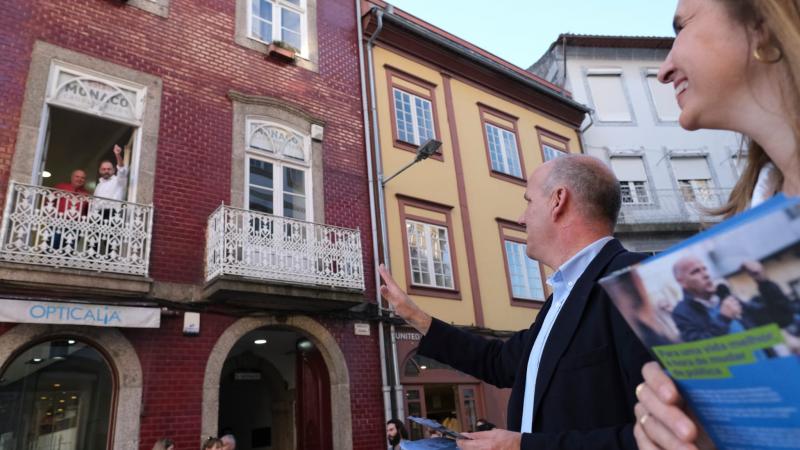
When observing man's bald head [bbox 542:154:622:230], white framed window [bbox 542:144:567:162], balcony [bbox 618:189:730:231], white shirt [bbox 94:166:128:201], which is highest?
white framed window [bbox 542:144:567:162]

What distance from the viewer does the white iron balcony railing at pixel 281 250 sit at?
30.0 ft

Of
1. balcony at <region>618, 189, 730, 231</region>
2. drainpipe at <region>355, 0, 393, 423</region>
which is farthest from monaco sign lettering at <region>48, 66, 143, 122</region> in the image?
balcony at <region>618, 189, 730, 231</region>

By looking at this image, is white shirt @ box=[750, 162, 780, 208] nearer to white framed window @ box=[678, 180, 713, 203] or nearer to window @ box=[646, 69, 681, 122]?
white framed window @ box=[678, 180, 713, 203]

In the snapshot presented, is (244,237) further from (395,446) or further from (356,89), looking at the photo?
(356,89)

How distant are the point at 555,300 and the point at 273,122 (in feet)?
33.0

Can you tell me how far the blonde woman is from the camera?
93 cm

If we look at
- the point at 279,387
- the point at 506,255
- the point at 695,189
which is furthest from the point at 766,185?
the point at 695,189

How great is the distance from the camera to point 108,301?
813 cm

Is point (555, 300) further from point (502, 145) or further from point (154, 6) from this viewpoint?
point (502, 145)

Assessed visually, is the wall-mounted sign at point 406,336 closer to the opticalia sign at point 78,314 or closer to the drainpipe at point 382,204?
the drainpipe at point 382,204

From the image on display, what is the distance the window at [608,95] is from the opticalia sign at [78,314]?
1808 cm

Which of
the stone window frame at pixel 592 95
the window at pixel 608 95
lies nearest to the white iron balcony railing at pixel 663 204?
the stone window frame at pixel 592 95

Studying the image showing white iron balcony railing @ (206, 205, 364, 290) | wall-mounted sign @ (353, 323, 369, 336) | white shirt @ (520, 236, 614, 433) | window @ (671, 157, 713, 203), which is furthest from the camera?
window @ (671, 157, 713, 203)

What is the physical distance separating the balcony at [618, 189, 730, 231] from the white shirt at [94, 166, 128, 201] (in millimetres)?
15911
